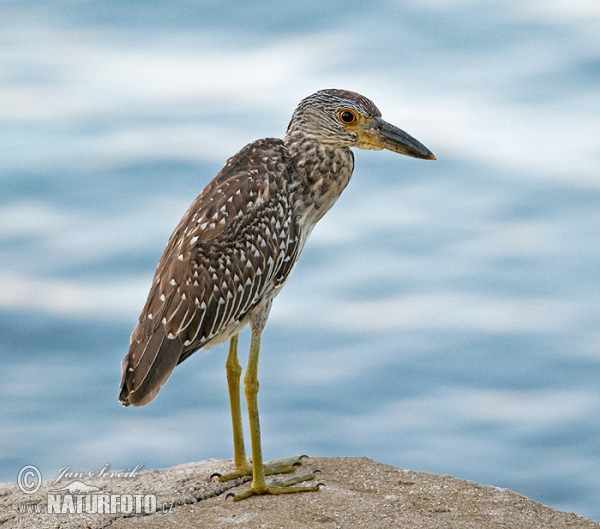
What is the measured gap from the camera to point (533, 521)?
24.3 feet

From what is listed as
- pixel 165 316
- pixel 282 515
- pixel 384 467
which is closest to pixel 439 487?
pixel 384 467

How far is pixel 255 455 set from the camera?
7762 millimetres

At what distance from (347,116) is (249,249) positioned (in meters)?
1.30

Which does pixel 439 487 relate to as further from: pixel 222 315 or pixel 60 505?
pixel 60 505

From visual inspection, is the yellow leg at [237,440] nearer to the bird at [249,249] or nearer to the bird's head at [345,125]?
the bird at [249,249]

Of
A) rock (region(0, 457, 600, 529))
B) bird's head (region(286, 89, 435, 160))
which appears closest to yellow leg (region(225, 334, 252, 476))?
rock (region(0, 457, 600, 529))

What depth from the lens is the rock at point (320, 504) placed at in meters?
7.22

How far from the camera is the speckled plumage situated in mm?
7530

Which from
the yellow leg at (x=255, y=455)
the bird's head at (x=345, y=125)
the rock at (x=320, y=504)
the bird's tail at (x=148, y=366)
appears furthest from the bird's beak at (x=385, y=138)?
the rock at (x=320, y=504)

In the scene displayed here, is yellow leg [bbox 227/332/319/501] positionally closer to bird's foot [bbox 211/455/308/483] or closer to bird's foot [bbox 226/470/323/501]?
bird's foot [bbox 226/470/323/501]

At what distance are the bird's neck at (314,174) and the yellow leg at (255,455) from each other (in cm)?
106

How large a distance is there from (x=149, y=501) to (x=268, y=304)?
1.60 m

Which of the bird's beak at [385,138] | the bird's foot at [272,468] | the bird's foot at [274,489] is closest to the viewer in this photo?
the bird's foot at [274,489]

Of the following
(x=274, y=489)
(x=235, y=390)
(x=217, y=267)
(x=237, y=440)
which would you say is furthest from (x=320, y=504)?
(x=217, y=267)
